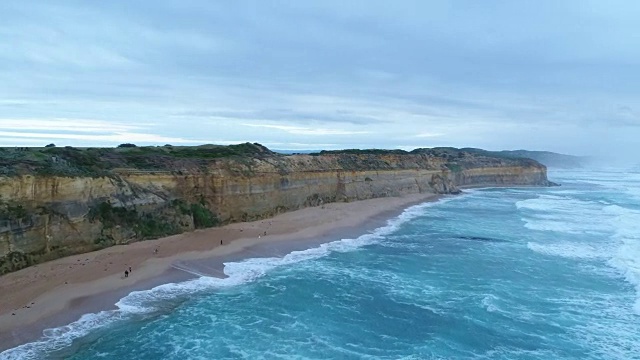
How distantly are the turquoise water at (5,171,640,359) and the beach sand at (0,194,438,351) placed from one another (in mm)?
955

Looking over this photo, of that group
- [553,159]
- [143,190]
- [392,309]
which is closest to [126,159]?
[143,190]

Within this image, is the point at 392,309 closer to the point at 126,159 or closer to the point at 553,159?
the point at 126,159

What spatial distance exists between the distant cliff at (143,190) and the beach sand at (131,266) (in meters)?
0.99

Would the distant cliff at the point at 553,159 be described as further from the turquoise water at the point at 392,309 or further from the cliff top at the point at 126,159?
the turquoise water at the point at 392,309

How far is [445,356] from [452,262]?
1150 cm

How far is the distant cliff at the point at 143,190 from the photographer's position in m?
22.4

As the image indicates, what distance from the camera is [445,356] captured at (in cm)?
1494

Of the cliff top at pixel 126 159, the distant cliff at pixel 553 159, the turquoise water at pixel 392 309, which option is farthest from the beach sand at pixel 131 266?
the distant cliff at pixel 553 159

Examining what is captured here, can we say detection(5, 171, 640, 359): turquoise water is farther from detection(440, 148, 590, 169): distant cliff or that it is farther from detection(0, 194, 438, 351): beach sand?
detection(440, 148, 590, 169): distant cliff

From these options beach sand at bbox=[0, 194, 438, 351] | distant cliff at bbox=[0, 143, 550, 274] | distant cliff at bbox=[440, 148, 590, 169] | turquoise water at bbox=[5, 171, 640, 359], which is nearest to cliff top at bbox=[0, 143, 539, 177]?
distant cliff at bbox=[0, 143, 550, 274]

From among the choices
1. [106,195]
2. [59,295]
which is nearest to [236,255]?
[106,195]

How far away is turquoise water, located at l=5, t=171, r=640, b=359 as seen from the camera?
15344 mm

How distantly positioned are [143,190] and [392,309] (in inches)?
699

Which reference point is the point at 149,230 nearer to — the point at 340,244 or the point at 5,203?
the point at 5,203
